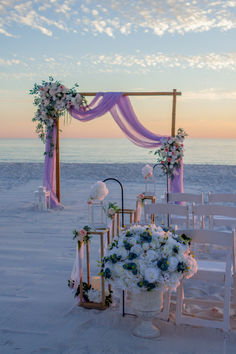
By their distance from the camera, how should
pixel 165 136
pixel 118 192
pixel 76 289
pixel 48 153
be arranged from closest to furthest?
pixel 76 289, pixel 165 136, pixel 48 153, pixel 118 192

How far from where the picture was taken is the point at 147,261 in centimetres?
265

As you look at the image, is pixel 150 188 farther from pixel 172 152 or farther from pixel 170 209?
pixel 170 209

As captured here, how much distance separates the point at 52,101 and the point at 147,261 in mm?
6459

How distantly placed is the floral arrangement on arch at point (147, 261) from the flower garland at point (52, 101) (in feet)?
19.3

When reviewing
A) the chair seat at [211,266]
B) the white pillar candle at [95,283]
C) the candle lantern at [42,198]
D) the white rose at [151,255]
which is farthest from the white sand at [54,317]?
the candle lantern at [42,198]

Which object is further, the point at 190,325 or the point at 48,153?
the point at 48,153

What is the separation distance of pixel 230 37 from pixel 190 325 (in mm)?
7252

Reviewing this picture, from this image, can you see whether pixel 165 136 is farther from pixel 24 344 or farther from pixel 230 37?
pixel 24 344

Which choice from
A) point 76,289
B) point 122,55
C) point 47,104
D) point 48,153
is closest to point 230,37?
point 122,55

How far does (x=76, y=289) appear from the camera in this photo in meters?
3.88

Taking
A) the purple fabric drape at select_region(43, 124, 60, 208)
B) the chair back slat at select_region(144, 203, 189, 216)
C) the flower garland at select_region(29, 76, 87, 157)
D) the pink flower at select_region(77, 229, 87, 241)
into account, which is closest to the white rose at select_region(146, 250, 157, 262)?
the pink flower at select_region(77, 229, 87, 241)

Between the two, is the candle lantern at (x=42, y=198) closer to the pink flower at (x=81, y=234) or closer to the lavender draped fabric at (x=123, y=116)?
the lavender draped fabric at (x=123, y=116)

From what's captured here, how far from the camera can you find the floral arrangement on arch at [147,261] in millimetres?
2613

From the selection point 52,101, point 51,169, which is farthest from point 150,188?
point 52,101
